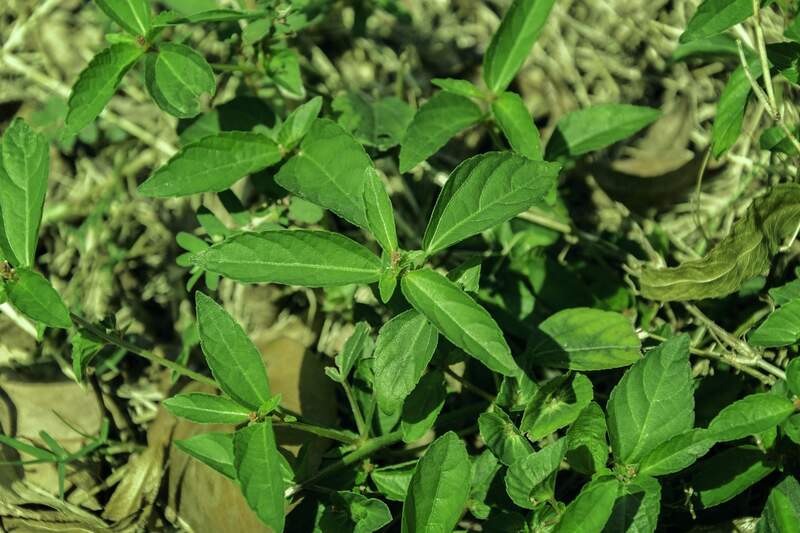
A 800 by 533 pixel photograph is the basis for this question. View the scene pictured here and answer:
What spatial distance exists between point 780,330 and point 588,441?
1.91ft

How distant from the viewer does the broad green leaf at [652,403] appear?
2.00 meters

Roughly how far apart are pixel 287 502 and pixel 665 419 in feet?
3.31

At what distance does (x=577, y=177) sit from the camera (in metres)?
3.42

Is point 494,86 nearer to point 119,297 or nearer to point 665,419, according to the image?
point 665,419

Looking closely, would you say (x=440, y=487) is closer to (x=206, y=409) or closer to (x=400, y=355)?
(x=400, y=355)

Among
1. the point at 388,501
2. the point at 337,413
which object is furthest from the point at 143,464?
the point at 388,501

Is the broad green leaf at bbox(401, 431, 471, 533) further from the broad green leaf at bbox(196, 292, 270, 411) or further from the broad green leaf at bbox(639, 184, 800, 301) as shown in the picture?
the broad green leaf at bbox(639, 184, 800, 301)

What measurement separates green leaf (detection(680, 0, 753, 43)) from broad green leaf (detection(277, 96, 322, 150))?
3.46ft

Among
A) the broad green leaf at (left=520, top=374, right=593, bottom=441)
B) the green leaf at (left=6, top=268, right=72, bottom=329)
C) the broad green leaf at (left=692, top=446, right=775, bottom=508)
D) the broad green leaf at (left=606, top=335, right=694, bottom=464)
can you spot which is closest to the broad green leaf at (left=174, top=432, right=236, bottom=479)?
the green leaf at (left=6, top=268, right=72, bottom=329)

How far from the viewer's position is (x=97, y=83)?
7.89 feet

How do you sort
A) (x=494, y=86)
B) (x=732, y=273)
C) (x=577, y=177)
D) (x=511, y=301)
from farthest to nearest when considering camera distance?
(x=577, y=177) → (x=511, y=301) → (x=494, y=86) → (x=732, y=273)

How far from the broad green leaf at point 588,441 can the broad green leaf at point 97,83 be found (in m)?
1.58

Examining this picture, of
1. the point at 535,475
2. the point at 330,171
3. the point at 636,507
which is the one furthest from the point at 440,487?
the point at 330,171

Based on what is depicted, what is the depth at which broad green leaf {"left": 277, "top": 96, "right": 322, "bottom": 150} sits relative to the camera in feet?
8.15
